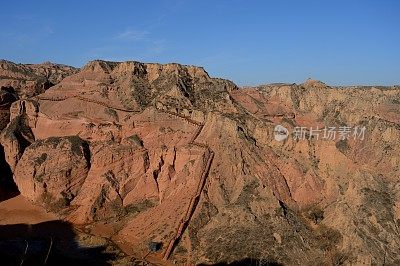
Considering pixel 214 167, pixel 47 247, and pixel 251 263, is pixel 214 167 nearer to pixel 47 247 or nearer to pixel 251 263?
pixel 251 263

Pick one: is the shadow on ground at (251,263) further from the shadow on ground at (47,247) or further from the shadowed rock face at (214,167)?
the shadow on ground at (47,247)

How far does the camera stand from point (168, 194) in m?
31.1

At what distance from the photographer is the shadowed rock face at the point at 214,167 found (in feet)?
85.7

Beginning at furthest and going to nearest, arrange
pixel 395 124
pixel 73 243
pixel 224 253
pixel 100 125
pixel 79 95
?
pixel 79 95, pixel 100 125, pixel 395 124, pixel 73 243, pixel 224 253

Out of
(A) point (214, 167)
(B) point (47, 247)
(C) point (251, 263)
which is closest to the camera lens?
(C) point (251, 263)

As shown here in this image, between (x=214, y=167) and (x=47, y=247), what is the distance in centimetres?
1112

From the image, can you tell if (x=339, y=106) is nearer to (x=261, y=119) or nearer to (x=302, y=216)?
(x=261, y=119)

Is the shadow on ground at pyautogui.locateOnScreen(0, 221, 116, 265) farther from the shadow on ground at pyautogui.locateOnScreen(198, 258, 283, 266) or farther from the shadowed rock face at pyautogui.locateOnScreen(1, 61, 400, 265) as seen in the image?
the shadow on ground at pyautogui.locateOnScreen(198, 258, 283, 266)

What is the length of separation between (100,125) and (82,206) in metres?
7.31


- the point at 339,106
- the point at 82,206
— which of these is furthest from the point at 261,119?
the point at 82,206

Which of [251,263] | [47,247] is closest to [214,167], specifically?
[251,263]

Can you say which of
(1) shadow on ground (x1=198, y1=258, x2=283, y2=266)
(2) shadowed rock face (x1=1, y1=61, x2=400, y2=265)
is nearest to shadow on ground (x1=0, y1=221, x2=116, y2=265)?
(2) shadowed rock face (x1=1, y1=61, x2=400, y2=265)

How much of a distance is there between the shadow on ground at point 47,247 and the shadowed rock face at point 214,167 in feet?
5.51

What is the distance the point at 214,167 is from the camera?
30984mm
